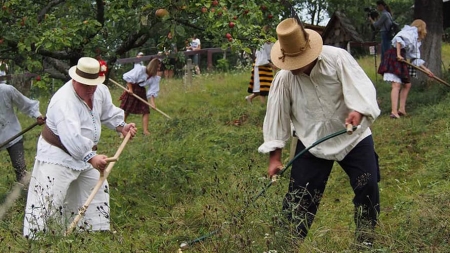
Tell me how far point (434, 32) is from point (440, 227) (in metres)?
8.12

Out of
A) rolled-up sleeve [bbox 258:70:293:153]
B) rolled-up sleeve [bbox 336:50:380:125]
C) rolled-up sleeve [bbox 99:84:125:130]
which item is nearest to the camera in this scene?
rolled-up sleeve [bbox 336:50:380:125]

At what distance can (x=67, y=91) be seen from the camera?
584 centimetres

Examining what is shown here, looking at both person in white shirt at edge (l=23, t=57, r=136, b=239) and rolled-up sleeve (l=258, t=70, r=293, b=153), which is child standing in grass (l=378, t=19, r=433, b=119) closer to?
person in white shirt at edge (l=23, t=57, r=136, b=239)

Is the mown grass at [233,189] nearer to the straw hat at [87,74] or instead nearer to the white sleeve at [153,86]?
the white sleeve at [153,86]

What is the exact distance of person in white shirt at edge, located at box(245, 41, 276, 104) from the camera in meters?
13.1

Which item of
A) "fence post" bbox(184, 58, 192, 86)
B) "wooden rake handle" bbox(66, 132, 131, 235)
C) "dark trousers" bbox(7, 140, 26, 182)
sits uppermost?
"wooden rake handle" bbox(66, 132, 131, 235)

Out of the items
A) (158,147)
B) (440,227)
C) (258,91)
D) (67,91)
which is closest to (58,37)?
(67,91)

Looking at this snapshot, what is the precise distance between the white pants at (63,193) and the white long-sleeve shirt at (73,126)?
8cm

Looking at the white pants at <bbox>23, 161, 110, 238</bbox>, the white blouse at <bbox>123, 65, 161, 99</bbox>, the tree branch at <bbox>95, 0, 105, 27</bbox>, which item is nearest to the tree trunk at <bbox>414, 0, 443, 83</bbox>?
the white blouse at <bbox>123, 65, 161, 99</bbox>

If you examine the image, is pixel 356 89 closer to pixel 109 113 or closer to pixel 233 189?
pixel 233 189

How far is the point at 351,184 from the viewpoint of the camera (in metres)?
4.74

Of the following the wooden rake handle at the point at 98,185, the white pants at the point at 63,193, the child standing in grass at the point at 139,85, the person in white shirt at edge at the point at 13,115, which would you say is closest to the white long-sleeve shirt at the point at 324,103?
the wooden rake handle at the point at 98,185

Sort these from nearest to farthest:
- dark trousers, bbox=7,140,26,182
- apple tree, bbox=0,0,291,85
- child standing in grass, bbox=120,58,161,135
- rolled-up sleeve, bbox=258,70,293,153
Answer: rolled-up sleeve, bbox=258,70,293,153
apple tree, bbox=0,0,291,85
dark trousers, bbox=7,140,26,182
child standing in grass, bbox=120,58,161,135

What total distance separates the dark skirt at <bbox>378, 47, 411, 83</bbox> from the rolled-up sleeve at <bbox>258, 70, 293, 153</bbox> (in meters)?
5.75
